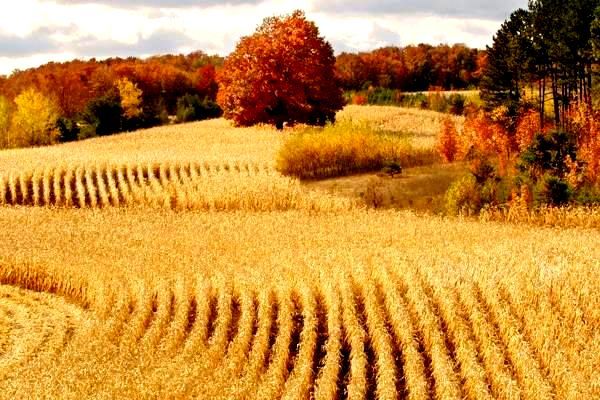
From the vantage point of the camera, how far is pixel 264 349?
55.7 ft

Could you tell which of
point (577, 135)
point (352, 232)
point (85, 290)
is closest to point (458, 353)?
point (85, 290)

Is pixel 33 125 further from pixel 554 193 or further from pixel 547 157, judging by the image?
pixel 554 193

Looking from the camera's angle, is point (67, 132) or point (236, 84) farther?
point (67, 132)

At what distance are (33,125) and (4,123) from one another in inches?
304

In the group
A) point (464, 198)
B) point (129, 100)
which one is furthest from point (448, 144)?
point (129, 100)

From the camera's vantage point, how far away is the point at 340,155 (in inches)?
1695

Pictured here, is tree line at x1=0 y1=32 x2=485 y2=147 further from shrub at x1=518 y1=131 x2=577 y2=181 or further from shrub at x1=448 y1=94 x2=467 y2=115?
shrub at x1=518 y1=131 x2=577 y2=181

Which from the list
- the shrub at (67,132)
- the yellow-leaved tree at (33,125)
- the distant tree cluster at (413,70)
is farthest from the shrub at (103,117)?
the distant tree cluster at (413,70)

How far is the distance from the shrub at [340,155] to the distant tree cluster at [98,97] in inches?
1653

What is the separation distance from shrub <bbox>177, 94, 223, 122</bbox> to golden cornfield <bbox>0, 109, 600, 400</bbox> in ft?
202

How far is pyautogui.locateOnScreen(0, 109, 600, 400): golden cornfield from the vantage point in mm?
15172

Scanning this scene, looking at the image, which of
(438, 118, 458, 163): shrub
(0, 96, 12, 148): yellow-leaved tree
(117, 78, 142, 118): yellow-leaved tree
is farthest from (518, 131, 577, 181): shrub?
(0, 96, 12, 148): yellow-leaved tree

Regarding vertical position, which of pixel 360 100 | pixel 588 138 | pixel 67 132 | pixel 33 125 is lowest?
pixel 588 138

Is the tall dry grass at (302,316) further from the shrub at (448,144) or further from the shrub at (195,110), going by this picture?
the shrub at (195,110)
